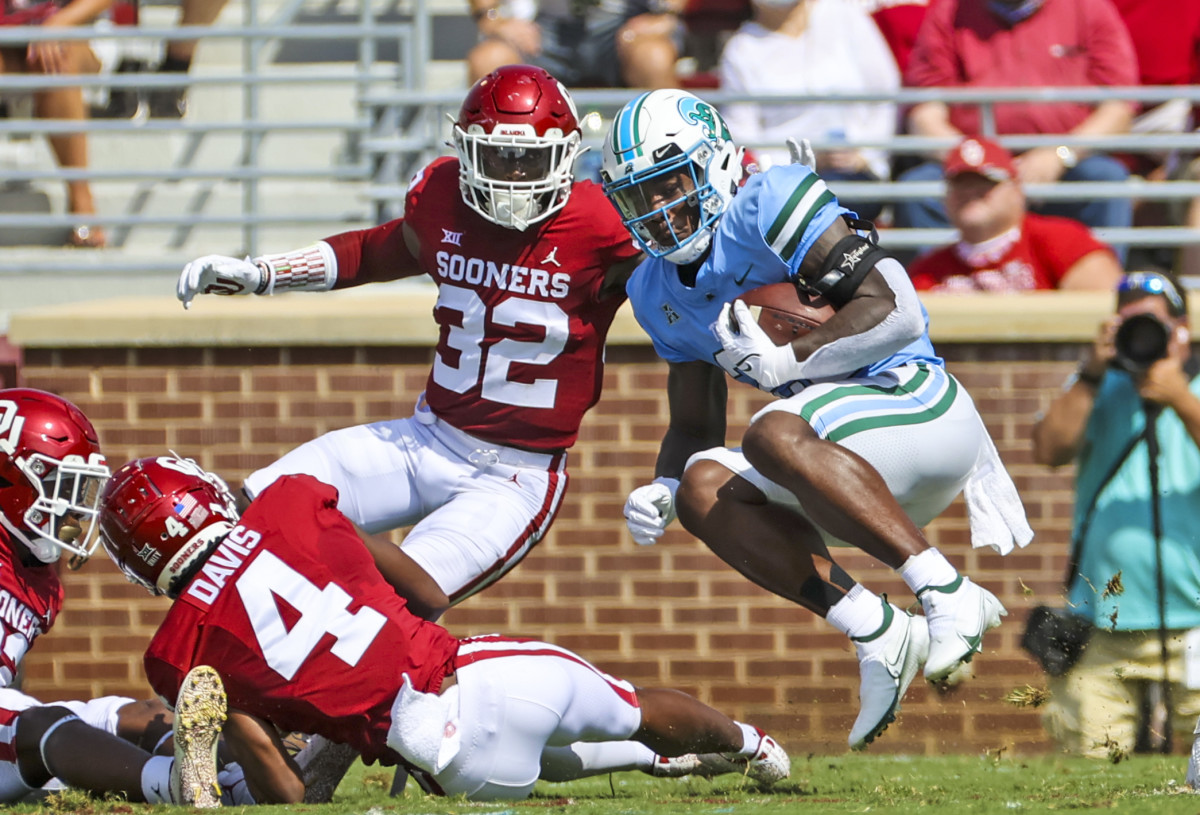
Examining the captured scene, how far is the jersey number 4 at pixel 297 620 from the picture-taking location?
3.68m

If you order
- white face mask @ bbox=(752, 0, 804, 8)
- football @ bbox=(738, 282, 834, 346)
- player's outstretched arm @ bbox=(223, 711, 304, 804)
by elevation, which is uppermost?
white face mask @ bbox=(752, 0, 804, 8)

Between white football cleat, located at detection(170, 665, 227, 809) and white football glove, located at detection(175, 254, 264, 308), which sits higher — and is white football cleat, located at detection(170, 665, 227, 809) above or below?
below

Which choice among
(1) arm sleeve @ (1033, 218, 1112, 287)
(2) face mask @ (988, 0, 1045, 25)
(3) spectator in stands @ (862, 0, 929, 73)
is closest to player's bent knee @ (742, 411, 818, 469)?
(1) arm sleeve @ (1033, 218, 1112, 287)

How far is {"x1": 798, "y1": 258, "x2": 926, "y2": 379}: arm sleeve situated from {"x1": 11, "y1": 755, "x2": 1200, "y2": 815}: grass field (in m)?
1.11

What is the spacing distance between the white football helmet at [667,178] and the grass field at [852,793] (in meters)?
1.46

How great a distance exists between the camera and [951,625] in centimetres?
396

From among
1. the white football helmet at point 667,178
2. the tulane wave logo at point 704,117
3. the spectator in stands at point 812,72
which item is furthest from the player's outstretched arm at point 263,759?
the spectator in stands at point 812,72

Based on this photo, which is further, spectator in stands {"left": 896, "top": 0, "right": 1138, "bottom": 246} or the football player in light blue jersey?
spectator in stands {"left": 896, "top": 0, "right": 1138, "bottom": 246}

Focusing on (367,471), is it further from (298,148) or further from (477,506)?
(298,148)

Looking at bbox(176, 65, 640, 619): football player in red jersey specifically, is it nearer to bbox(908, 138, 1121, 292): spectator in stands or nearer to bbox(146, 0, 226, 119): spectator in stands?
bbox(908, 138, 1121, 292): spectator in stands

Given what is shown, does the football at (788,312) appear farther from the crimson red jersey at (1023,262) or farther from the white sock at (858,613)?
the crimson red jersey at (1023,262)

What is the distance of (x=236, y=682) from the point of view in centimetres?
369

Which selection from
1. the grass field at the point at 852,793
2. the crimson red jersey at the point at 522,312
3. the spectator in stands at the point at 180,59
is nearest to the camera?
the grass field at the point at 852,793

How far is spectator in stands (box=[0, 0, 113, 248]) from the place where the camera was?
7676mm
